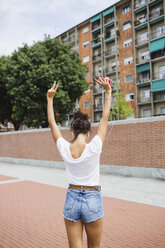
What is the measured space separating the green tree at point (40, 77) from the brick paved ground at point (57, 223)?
52.2 ft

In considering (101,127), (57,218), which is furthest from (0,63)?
(101,127)

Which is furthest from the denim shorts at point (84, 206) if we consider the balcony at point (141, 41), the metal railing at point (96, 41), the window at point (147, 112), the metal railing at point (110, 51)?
the metal railing at point (96, 41)

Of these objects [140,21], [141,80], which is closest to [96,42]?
[140,21]

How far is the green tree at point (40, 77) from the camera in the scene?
2272 centimetres

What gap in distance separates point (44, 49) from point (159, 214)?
70.1 ft

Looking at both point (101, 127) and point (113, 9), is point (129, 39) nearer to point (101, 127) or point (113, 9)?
point (113, 9)

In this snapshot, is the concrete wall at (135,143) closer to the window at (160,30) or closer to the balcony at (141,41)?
the balcony at (141,41)

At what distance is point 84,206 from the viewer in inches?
82.3

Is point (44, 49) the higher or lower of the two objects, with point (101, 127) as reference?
higher

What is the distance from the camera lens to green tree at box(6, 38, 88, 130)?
22.7 meters

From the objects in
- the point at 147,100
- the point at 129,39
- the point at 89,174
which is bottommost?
the point at 89,174

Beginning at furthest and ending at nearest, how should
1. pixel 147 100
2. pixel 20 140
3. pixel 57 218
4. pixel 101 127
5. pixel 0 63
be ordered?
pixel 147 100
pixel 0 63
pixel 20 140
pixel 57 218
pixel 101 127

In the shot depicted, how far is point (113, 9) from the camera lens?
3478cm

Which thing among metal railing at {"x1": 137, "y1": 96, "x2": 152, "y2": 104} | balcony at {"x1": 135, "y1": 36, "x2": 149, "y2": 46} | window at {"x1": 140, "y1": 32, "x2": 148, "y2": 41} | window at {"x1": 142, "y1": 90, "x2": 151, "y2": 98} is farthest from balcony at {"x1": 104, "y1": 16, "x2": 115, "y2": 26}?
metal railing at {"x1": 137, "y1": 96, "x2": 152, "y2": 104}
